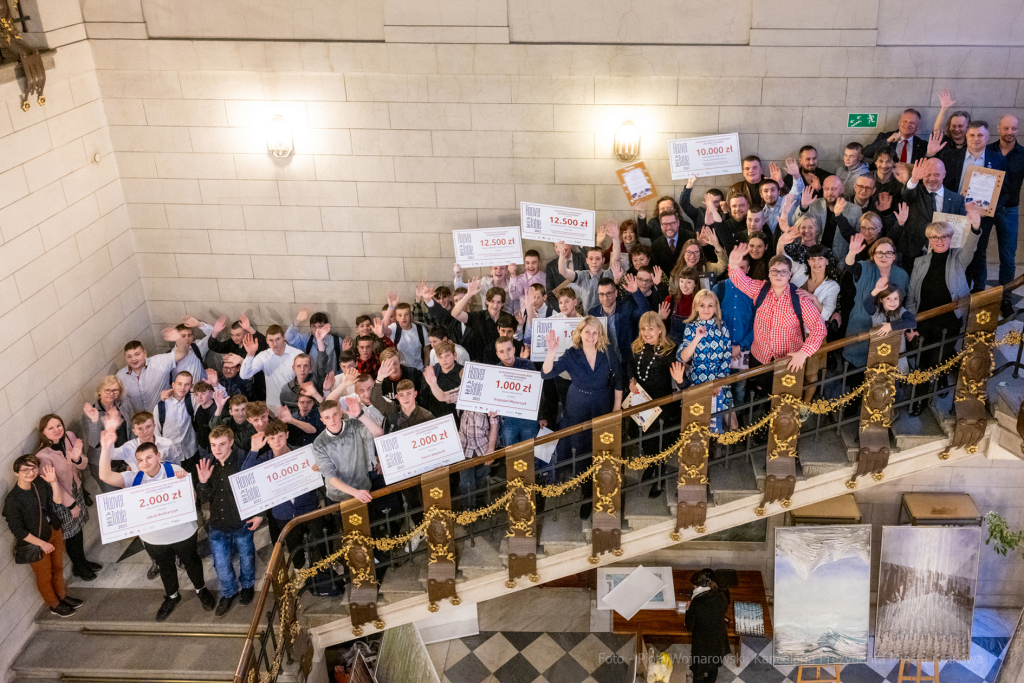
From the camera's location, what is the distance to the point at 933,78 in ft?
24.2

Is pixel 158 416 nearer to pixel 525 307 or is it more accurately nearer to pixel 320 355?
pixel 320 355

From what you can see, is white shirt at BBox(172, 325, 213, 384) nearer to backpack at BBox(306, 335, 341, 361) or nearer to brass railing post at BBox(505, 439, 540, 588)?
backpack at BBox(306, 335, 341, 361)

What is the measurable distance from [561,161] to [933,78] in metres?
3.26

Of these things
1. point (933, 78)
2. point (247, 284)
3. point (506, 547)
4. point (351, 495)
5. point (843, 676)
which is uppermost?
point (933, 78)

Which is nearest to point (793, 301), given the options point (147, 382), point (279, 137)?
point (279, 137)

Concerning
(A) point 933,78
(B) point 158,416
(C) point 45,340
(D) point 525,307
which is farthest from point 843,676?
(C) point 45,340

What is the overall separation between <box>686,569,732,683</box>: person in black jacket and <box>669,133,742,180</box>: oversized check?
3.63 m

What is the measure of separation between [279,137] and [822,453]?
17.8 ft

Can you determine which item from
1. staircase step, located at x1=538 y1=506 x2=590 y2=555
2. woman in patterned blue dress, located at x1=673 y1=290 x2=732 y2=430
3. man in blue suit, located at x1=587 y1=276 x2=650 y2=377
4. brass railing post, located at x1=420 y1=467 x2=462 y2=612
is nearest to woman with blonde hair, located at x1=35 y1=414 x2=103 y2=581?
brass railing post, located at x1=420 y1=467 x2=462 y2=612

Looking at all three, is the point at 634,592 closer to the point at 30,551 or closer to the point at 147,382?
the point at 147,382

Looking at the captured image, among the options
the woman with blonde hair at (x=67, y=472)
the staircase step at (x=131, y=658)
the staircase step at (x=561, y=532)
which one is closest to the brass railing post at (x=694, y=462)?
the staircase step at (x=561, y=532)

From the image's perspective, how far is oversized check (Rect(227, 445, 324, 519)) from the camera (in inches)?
235

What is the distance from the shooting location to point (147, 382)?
7.51 meters

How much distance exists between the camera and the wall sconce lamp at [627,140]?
769 cm
